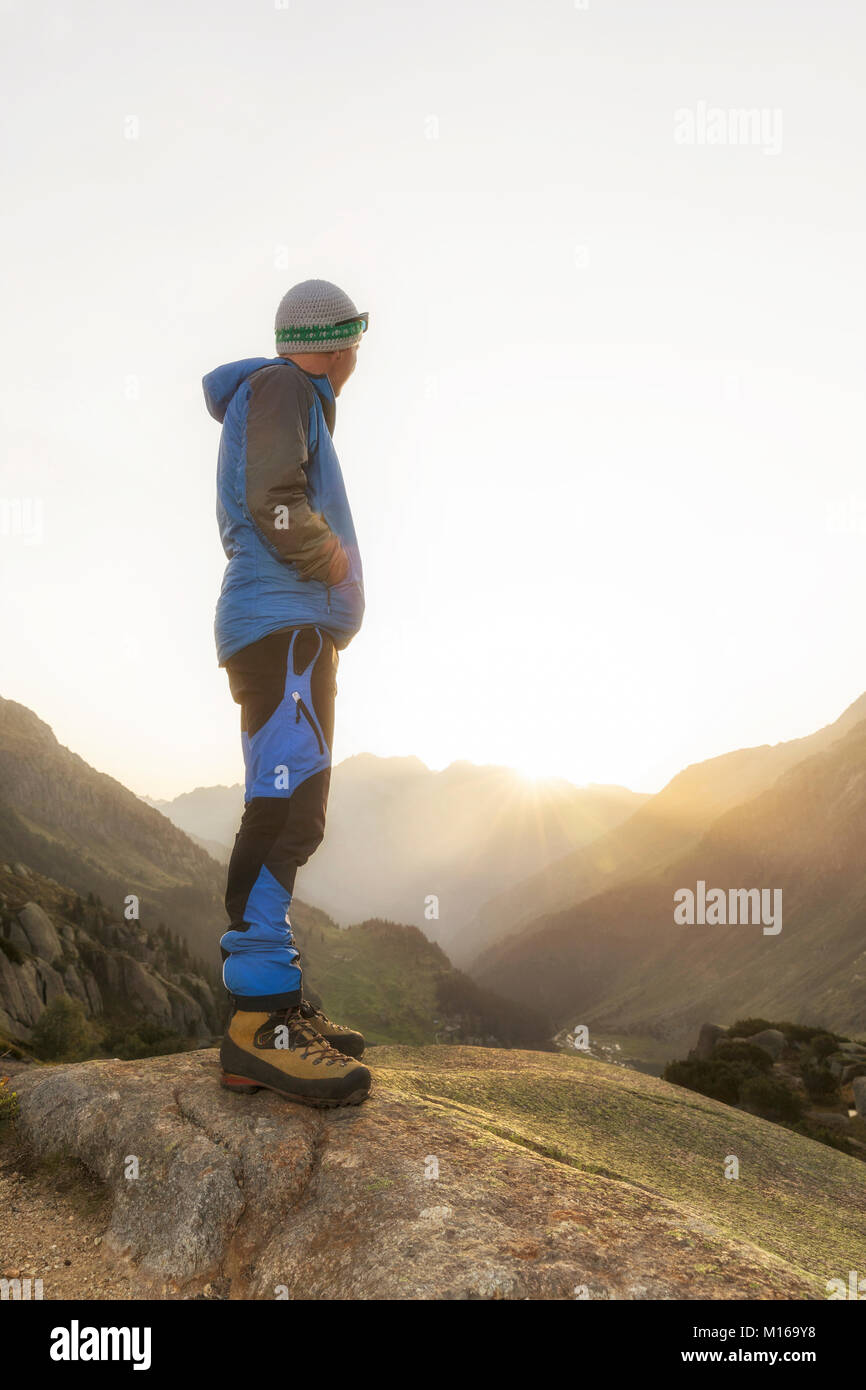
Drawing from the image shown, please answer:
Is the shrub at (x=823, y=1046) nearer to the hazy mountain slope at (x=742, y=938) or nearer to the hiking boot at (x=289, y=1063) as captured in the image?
the hiking boot at (x=289, y=1063)

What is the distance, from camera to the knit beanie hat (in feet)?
17.6

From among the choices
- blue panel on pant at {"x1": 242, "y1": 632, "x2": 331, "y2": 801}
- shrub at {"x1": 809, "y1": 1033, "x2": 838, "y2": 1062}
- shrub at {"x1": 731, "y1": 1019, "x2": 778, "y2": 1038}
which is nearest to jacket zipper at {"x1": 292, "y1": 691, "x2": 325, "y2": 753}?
blue panel on pant at {"x1": 242, "y1": 632, "x2": 331, "y2": 801}

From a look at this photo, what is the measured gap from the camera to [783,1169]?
19.6ft

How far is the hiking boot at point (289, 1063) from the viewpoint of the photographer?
464cm

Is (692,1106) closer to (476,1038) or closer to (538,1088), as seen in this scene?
(538,1088)

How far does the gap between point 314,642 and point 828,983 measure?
382 feet

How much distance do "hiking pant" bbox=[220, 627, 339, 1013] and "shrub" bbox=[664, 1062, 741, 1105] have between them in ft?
72.3

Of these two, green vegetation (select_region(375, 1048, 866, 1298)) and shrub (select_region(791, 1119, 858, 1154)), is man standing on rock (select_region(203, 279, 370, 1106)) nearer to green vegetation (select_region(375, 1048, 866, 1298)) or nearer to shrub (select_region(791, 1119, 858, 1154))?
green vegetation (select_region(375, 1048, 866, 1298))

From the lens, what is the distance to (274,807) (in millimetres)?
4855

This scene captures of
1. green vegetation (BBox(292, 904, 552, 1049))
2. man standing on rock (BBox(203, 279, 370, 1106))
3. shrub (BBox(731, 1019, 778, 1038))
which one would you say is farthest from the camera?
green vegetation (BBox(292, 904, 552, 1049))

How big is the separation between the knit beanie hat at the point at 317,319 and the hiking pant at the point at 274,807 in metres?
2.08

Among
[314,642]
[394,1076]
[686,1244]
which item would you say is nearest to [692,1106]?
[394,1076]

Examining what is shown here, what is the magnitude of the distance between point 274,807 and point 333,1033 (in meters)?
1.79

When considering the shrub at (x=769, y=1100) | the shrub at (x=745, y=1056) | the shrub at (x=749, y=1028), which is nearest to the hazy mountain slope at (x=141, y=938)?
the shrub at (x=749, y=1028)
